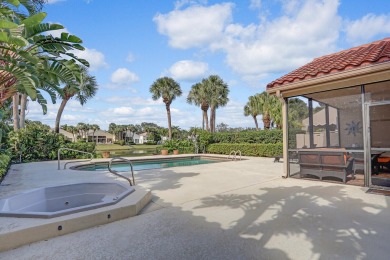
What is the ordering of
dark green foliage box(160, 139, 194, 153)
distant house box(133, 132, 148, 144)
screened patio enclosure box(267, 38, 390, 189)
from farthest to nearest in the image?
distant house box(133, 132, 148, 144)
dark green foliage box(160, 139, 194, 153)
screened patio enclosure box(267, 38, 390, 189)

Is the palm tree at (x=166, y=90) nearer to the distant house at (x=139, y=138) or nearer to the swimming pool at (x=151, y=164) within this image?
the swimming pool at (x=151, y=164)

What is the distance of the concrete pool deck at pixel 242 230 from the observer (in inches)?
114

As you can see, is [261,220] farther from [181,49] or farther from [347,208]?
[181,49]

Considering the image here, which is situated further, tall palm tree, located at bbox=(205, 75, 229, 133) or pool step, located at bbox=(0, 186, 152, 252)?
tall palm tree, located at bbox=(205, 75, 229, 133)

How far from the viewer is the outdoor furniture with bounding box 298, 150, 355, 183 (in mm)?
6559

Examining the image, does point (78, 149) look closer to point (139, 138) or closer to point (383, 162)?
point (383, 162)

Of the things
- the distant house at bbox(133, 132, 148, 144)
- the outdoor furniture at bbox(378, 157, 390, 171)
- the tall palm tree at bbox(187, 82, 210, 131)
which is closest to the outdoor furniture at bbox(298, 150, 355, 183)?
the outdoor furniture at bbox(378, 157, 390, 171)

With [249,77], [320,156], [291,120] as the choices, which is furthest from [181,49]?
[320,156]

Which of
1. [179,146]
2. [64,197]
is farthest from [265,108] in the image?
[64,197]

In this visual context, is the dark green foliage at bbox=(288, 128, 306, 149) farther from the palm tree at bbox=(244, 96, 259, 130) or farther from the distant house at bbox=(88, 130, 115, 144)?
the distant house at bbox=(88, 130, 115, 144)

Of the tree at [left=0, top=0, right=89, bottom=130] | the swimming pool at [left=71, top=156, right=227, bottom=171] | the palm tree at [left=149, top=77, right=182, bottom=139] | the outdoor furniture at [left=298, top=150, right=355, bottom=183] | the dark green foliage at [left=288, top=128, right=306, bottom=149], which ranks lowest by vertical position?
the swimming pool at [left=71, top=156, right=227, bottom=171]

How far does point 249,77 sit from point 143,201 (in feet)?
60.1

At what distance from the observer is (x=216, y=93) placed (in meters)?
28.1

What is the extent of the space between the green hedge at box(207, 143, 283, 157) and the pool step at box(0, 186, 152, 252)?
13083 millimetres
